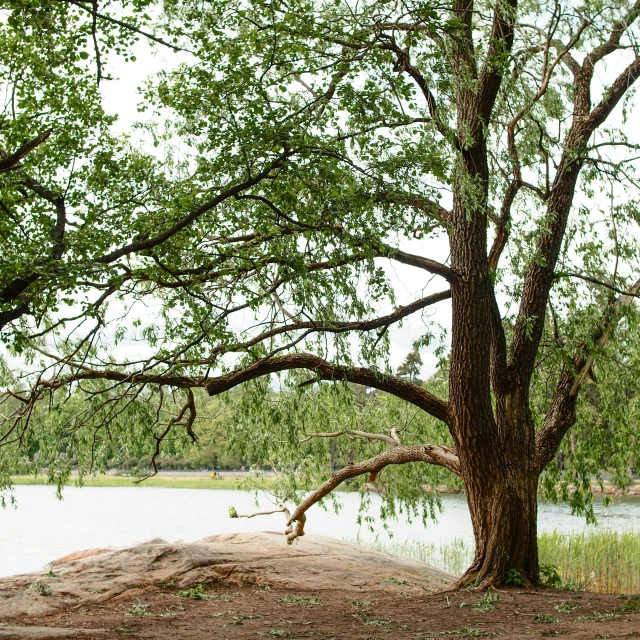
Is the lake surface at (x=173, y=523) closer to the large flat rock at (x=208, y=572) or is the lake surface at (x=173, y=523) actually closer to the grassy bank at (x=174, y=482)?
the grassy bank at (x=174, y=482)

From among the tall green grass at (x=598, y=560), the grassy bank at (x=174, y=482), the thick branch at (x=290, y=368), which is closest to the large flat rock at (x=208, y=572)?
the tall green grass at (x=598, y=560)

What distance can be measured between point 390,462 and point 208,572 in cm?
237

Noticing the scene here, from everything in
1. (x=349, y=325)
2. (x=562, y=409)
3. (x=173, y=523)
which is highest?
(x=349, y=325)

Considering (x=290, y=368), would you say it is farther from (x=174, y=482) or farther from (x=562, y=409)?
(x=174, y=482)

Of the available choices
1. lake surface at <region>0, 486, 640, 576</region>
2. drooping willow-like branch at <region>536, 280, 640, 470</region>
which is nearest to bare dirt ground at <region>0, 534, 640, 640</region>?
drooping willow-like branch at <region>536, 280, 640, 470</region>

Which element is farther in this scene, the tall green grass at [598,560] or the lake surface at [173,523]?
the lake surface at [173,523]

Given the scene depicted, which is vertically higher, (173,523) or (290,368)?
(290,368)

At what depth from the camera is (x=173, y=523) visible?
2127 cm

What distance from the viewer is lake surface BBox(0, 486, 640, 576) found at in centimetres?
1708

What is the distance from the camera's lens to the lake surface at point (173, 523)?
17.1 metres

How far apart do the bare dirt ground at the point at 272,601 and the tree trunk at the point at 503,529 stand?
312 millimetres

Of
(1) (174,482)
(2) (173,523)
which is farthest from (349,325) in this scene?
(1) (174,482)

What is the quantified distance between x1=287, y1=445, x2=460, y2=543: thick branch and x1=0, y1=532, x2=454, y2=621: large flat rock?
515mm

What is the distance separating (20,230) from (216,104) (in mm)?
1699
